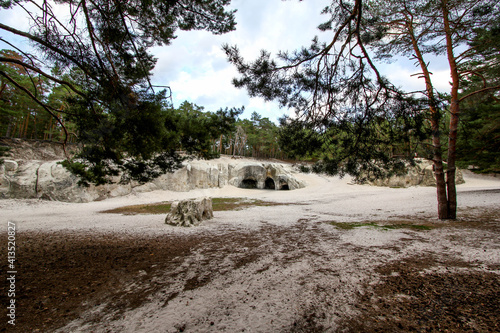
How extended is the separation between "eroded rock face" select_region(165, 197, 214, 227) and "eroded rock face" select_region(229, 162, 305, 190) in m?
13.0

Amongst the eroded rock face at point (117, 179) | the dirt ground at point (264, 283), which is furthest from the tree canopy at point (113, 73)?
the eroded rock face at point (117, 179)

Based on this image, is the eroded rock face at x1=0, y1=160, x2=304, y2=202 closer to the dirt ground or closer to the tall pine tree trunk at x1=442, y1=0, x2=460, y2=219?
the dirt ground

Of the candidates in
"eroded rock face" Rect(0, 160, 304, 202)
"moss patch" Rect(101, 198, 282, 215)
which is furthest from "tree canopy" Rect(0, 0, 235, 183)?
"moss patch" Rect(101, 198, 282, 215)

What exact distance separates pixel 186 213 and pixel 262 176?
14.0 metres

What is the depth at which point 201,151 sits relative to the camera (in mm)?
3742

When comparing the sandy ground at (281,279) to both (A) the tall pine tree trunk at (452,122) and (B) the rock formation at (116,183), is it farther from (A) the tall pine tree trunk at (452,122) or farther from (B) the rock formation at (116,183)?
(B) the rock formation at (116,183)

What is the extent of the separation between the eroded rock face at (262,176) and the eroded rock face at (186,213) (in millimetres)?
13028

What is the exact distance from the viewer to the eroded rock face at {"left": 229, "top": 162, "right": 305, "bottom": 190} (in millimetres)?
18656

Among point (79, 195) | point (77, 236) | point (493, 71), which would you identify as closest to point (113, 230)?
point (77, 236)

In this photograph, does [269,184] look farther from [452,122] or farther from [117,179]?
[452,122]

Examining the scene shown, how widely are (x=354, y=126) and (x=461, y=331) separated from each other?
9.18 ft

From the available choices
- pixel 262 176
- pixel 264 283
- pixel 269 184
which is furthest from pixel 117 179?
pixel 264 283

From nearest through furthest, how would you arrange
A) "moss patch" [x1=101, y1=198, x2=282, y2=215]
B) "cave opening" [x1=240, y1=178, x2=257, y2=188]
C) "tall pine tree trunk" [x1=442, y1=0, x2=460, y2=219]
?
1. "tall pine tree trunk" [x1=442, y1=0, x2=460, y2=219]
2. "moss patch" [x1=101, y1=198, x2=282, y2=215]
3. "cave opening" [x1=240, y1=178, x2=257, y2=188]

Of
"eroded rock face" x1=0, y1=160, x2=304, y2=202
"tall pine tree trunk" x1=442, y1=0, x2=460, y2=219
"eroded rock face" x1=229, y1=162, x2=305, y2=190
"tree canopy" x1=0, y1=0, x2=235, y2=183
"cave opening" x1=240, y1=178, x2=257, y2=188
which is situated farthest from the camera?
"cave opening" x1=240, y1=178, x2=257, y2=188
